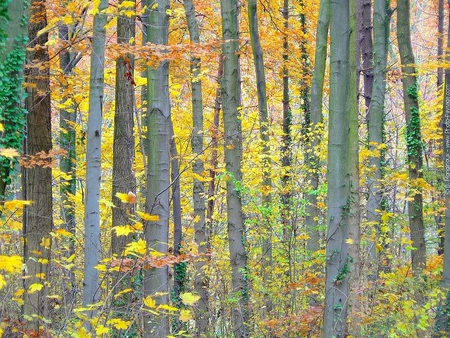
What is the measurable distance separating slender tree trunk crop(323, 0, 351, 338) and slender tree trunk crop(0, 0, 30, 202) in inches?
140

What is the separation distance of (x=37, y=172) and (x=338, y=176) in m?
4.39

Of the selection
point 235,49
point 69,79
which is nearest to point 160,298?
point 69,79

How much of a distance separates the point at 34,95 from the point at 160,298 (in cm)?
366

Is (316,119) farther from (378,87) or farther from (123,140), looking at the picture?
(123,140)

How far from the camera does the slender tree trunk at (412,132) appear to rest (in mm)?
11211

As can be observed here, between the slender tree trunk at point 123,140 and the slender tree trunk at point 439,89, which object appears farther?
the slender tree trunk at point 439,89

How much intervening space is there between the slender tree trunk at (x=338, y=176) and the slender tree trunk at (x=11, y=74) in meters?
3.56

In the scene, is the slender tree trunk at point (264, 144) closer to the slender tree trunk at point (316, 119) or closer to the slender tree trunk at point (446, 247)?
the slender tree trunk at point (316, 119)

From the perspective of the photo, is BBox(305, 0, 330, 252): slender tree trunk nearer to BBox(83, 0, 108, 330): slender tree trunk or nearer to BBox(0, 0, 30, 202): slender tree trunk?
BBox(83, 0, 108, 330): slender tree trunk

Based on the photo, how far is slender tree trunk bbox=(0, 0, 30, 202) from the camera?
5.39 m

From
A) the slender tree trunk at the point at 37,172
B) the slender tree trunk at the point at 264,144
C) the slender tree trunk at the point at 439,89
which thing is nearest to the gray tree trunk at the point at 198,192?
the slender tree trunk at the point at 264,144

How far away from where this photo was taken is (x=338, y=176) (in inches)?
245

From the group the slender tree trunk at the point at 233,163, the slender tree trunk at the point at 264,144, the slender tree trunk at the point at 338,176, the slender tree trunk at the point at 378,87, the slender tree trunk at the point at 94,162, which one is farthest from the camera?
the slender tree trunk at the point at 378,87

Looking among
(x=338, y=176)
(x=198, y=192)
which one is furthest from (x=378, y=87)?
(x=338, y=176)
